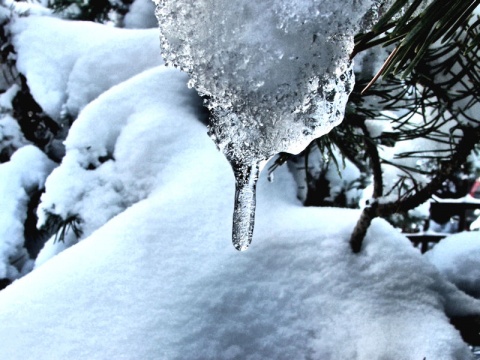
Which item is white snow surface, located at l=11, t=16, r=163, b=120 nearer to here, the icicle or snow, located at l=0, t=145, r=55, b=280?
snow, located at l=0, t=145, r=55, b=280

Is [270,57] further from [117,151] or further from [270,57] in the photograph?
[117,151]

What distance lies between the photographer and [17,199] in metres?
2.46

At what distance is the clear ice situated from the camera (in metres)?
0.46

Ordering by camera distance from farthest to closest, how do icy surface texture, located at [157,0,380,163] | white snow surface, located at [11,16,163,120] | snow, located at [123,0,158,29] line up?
snow, located at [123,0,158,29]
white snow surface, located at [11,16,163,120]
icy surface texture, located at [157,0,380,163]

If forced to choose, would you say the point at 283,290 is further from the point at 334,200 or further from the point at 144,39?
the point at 144,39

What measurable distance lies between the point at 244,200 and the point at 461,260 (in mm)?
1094

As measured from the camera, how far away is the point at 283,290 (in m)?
1.14

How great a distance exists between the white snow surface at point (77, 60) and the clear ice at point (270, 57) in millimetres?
2321

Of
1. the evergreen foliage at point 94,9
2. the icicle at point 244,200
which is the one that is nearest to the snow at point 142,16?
the evergreen foliage at point 94,9

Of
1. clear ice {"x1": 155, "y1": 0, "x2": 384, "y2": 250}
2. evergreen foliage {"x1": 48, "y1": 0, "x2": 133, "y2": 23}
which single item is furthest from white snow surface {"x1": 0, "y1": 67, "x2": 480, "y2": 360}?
evergreen foliage {"x1": 48, "y1": 0, "x2": 133, "y2": 23}

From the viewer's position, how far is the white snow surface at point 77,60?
260cm

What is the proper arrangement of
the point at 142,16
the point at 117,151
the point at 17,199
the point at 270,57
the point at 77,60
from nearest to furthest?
1. the point at 270,57
2. the point at 117,151
3. the point at 17,199
4. the point at 77,60
5. the point at 142,16

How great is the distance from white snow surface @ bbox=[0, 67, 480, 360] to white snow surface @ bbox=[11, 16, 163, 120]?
1.47 metres

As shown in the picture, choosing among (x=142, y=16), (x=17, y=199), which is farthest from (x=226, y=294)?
(x=142, y=16)
